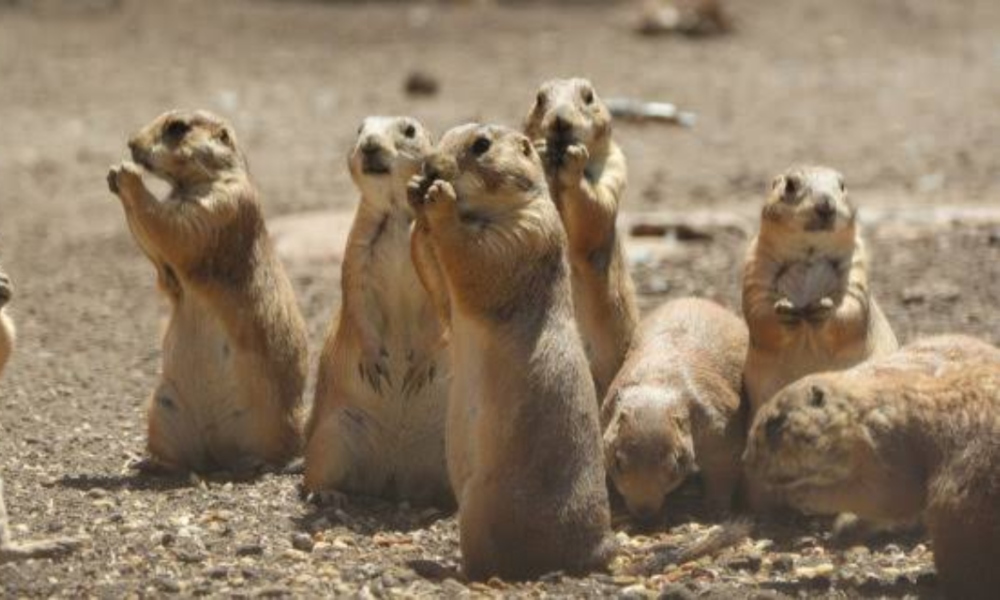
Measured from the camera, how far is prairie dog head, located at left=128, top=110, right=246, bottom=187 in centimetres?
1002

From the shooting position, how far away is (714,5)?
27.8 metres

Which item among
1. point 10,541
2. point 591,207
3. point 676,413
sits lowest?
point 10,541

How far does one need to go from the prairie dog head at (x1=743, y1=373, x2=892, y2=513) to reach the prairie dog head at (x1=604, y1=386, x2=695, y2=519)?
1.16 m

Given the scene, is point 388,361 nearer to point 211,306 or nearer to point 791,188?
point 211,306

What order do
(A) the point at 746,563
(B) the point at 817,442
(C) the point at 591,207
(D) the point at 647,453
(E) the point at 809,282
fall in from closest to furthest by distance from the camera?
1. (B) the point at 817,442
2. (A) the point at 746,563
3. (D) the point at 647,453
4. (E) the point at 809,282
5. (C) the point at 591,207

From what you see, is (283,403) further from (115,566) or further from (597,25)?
(597,25)

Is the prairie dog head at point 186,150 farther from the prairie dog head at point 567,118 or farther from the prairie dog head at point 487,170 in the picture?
the prairie dog head at point 487,170

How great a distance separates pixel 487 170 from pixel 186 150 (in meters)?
2.29

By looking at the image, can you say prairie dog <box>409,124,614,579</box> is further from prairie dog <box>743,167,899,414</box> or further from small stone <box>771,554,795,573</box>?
prairie dog <box>743,167,899,414</box>

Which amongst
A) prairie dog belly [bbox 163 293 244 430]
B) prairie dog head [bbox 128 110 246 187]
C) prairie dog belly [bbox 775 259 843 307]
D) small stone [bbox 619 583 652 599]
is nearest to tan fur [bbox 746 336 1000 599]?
small stone [bbox 619 583 652 599]

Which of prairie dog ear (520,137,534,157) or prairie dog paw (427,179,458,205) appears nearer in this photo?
prairie dog paw (427,179,458,205)

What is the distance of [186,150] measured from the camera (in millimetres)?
10000

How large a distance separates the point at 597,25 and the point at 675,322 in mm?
18411

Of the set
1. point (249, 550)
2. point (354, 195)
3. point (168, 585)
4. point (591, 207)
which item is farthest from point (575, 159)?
point (354, 195)
